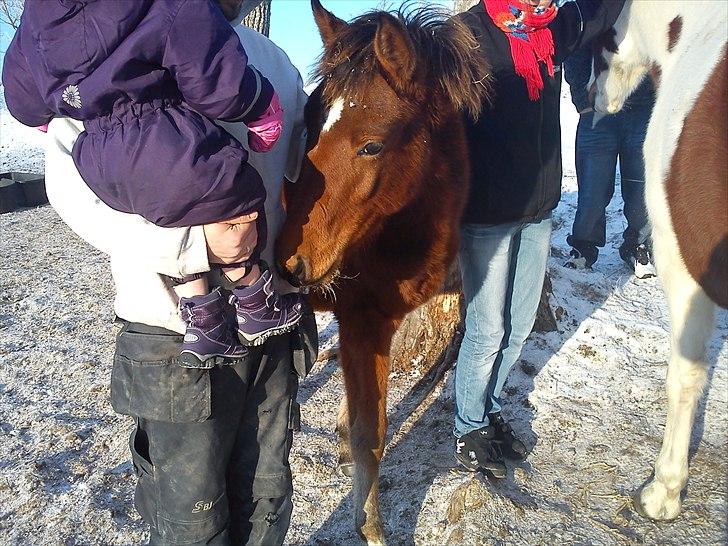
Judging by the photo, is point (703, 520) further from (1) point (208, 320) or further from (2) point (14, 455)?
(2) point (14, 455)

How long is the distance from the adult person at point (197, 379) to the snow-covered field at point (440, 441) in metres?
0.99

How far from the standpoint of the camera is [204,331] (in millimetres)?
→ 1324

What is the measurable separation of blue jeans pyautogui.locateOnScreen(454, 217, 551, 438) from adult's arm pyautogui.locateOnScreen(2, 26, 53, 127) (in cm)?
178

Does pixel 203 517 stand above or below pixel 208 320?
below

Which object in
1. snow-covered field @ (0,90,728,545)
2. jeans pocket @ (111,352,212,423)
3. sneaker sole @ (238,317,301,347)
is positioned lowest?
snow-covered field @ (0,90,728,545)

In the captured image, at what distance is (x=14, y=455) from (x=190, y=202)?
8.23ft

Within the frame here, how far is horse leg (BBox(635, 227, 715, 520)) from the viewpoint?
2312mm

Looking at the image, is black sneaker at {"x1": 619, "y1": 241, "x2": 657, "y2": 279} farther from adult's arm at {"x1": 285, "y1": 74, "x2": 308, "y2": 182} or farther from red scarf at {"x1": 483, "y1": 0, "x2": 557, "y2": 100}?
adult's arm at {"x1": 285, "y1": 74, "x2": 308, "y2": 182}

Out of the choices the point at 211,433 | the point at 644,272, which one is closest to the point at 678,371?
the point at 211,433

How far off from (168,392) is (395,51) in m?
1.36

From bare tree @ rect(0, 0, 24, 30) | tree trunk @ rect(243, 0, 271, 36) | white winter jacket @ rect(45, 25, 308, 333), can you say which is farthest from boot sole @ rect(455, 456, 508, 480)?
bare tree @ rect(0, 0, 24, 30)

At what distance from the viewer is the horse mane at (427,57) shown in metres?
1.88

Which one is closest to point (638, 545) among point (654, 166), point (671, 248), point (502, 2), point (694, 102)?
point (671, 248)

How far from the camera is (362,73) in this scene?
6.15 feet
